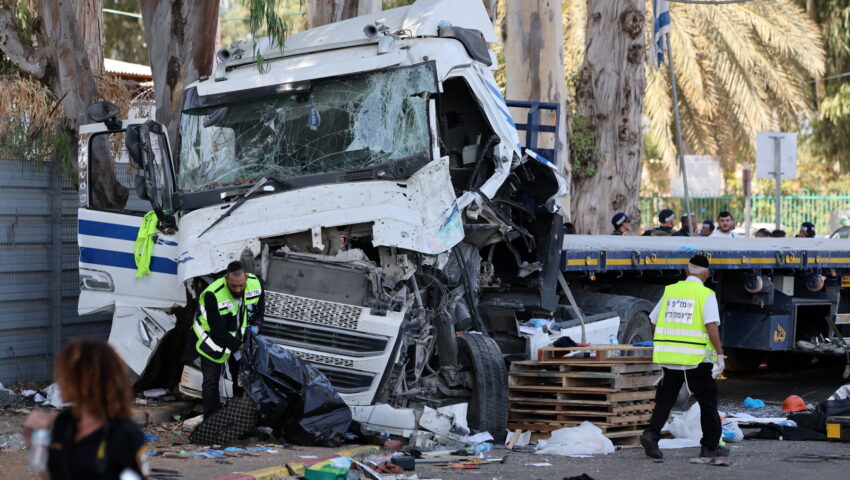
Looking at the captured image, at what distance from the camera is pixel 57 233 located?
37.8 feet

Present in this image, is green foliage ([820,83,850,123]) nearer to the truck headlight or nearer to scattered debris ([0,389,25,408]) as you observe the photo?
the truck headlight

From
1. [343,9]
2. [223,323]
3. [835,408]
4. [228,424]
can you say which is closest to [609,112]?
[343,9]

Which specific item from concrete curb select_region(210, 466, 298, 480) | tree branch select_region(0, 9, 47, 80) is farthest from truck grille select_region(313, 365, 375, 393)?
tree branch select_region(0, 9, 47, 80)

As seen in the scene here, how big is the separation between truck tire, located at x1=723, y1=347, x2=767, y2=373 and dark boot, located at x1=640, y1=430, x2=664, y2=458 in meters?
6.80

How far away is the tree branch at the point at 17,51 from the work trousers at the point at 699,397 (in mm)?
6960

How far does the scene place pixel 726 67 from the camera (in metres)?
30.2

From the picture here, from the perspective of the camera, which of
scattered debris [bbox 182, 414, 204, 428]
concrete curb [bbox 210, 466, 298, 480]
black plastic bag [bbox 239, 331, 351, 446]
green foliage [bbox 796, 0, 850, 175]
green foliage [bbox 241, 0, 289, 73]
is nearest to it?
concrete curb [bbox 210, 466, 298, 480]

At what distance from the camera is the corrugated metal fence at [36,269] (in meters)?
11.1

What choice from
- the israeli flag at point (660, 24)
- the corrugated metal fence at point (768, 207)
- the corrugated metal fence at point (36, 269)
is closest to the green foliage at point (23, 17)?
the corrugated metal fence at point (36, 269)

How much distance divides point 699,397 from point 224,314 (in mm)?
3539

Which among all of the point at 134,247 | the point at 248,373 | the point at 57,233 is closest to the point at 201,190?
the point at 134,247

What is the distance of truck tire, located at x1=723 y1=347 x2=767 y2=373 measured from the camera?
15.5 meters

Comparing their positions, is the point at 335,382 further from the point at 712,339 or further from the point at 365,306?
the point at 712,339

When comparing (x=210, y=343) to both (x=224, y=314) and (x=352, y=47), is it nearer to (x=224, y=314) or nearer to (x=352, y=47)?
(x=224, y=314)
